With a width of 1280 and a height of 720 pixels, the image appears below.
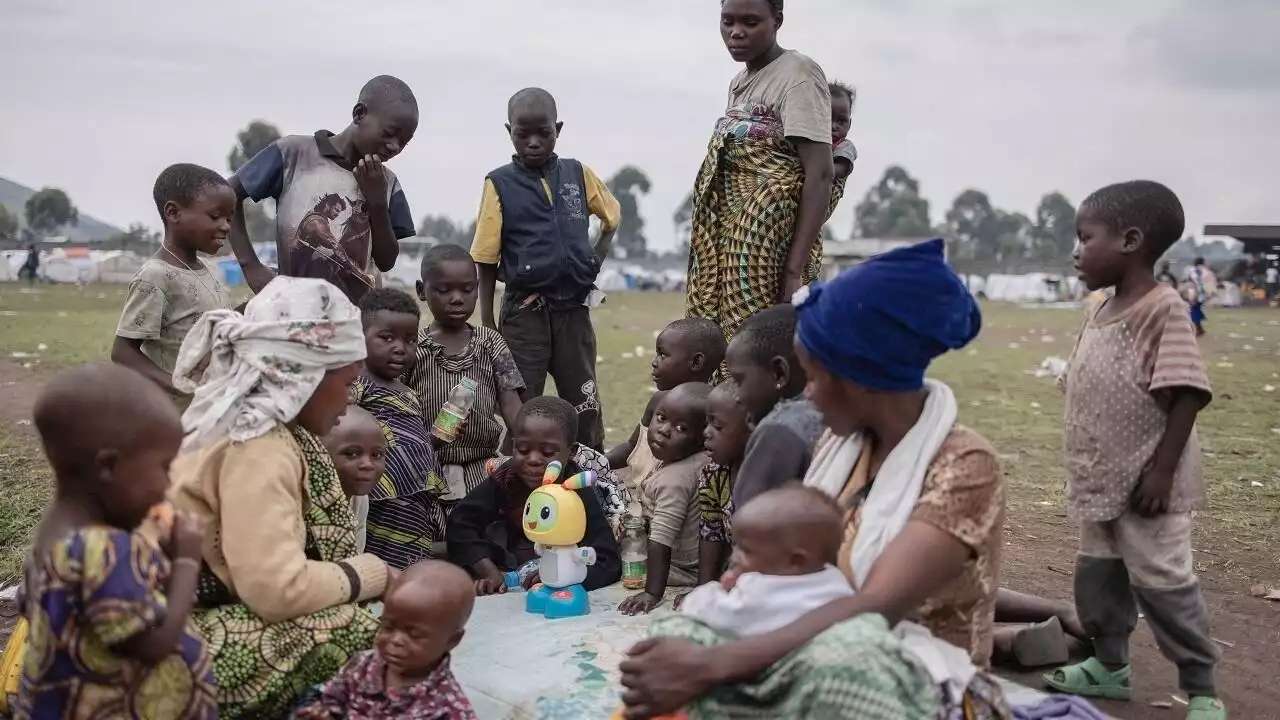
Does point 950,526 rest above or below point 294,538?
above

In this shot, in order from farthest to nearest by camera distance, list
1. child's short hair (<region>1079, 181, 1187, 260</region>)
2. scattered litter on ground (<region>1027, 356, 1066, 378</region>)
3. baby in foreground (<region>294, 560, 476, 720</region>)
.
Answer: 1. scattered litter on ground (<region>1027, 356, 1066, 378</region>)
2. child's short hair (<region>1079, 181, 1187, 260</region>)
3. baby in foreground (<region>294, 560, 476, 720</region>)

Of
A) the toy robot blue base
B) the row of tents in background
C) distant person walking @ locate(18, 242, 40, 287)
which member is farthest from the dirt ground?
distant person walking @ locate(18, 242, 40, 287)

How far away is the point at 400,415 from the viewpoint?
4613 mm

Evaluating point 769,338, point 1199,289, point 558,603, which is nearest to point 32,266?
point 1199,289

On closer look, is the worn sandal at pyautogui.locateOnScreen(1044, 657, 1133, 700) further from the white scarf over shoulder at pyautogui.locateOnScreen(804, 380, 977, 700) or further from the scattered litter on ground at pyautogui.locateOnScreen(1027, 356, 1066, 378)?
the scattered litter on ground at pyautogui.locateOnScreen(1027, 356, 1066, 378)

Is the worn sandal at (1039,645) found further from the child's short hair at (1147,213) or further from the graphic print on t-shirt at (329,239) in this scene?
the graphic print on t-shirt at (329,239)

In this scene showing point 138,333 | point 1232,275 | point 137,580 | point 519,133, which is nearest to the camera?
point 137,580

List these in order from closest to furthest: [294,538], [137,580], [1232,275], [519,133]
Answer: [137,580] < [294,538] < [519,133] < [1232,275]

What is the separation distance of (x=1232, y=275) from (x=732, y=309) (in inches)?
1524

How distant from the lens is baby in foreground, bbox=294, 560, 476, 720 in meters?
2.89

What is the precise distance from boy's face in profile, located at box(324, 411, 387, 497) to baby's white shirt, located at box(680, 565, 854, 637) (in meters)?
1.76

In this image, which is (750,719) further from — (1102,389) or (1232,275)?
(1232,275)

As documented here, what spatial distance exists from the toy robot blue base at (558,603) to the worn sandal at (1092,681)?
1684 mm

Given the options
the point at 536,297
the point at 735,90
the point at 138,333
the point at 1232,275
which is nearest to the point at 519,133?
the point at 536,297
